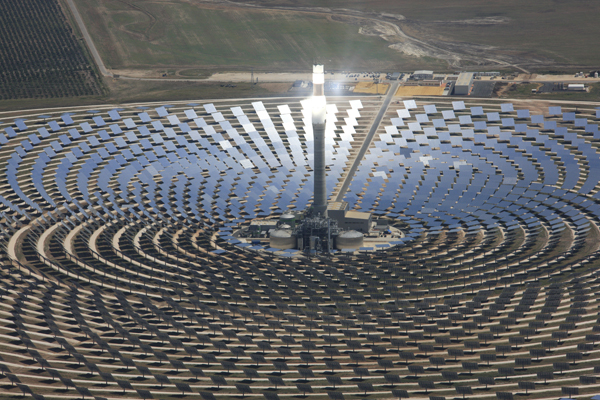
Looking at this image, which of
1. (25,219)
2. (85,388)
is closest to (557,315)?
(85,388)

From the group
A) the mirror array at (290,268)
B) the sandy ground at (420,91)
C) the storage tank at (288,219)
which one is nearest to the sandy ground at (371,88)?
the sandy ground at (420,91)

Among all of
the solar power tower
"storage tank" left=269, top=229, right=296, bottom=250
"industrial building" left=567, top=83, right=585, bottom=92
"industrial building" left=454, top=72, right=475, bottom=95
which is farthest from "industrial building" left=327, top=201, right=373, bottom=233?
"industrial building" left=567, top=83, right=585, bottom=92

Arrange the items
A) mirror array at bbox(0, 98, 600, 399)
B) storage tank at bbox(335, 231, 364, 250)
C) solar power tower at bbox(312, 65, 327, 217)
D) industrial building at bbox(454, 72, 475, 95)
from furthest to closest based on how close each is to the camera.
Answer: industrial building at bbox(454, 72, 475, 95)
storage tank at bbox(335, 231, 364, 250)
solar power tower at bbox(312, 65, 327, 217)
mirror array at bbox(0, 98, 600, 399)

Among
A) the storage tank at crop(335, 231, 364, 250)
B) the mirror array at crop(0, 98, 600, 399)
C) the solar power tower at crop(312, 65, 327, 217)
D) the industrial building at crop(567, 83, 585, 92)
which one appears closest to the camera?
the mirror array at crop(0, 98, 600, 399)

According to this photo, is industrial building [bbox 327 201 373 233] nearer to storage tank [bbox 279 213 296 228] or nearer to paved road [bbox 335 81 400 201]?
storage tank [bbox 279 213 296 228]

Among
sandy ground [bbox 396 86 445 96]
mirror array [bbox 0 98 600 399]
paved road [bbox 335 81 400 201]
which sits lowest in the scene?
mirror array [bbox 0 98 600 399]

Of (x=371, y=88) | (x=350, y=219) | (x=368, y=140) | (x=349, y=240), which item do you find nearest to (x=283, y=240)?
(x=349, y=240)
